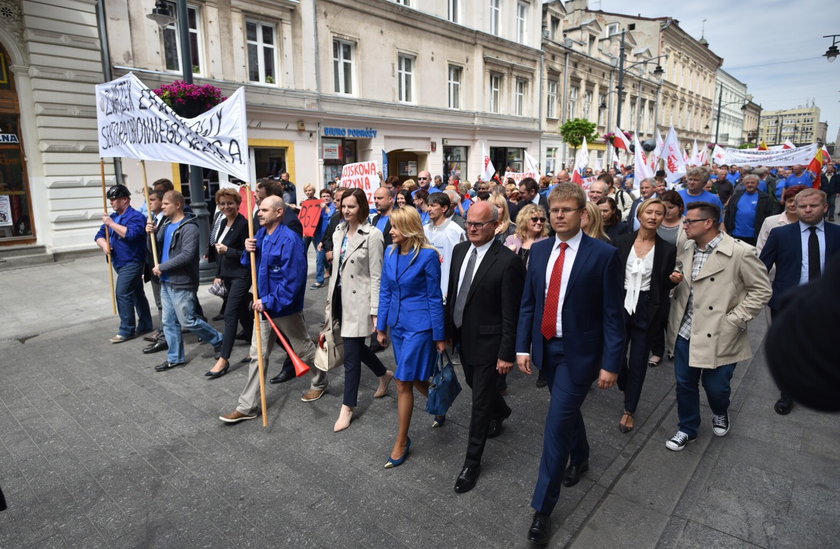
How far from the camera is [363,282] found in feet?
14.2

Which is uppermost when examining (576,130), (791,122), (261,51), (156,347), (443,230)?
(791,122)

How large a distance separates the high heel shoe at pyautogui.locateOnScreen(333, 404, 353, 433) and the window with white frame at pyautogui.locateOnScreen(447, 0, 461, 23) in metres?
23.1

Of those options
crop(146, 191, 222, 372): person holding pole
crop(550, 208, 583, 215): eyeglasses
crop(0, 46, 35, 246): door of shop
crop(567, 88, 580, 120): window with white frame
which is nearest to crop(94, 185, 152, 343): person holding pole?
crop(146, 191, 222, 372): person holding pole

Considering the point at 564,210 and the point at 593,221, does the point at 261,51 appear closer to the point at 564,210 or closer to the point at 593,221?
the point at 593,221

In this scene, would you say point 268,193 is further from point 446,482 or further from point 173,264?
point 446,482

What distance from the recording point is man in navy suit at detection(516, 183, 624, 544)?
298 centimetres

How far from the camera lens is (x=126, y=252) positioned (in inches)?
251

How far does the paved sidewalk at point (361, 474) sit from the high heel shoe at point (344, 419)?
0.05 m

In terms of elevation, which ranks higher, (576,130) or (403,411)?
(576,130)

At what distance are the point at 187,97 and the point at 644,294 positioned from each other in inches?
414

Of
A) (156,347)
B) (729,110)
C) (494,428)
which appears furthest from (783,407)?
(729,110)

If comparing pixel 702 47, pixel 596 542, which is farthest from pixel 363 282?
pixel 702 47

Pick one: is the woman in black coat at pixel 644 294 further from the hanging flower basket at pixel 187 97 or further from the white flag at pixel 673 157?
the white flag at pixel 673 157

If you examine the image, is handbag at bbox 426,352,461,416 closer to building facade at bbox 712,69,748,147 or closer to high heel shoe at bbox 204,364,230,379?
high heel shoe at bbox 204,364,230,379
